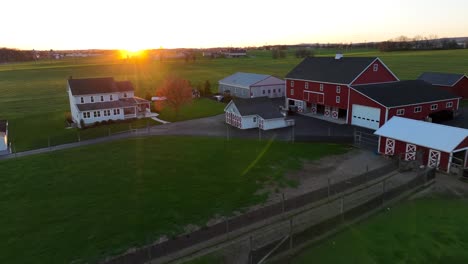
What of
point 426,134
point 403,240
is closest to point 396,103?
point 426,134

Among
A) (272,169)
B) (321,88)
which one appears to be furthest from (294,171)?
(321,88)

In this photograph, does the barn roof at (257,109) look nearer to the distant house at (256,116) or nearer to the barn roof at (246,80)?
the distant house at (256,116)

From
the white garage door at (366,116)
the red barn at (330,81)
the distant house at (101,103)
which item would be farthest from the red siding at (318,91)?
the distant house at (101,103)

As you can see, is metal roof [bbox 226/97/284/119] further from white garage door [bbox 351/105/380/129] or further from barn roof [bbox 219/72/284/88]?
barn roof [bbox 219/72/284/88]

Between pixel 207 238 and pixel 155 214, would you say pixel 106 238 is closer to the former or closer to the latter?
pixel 155 214

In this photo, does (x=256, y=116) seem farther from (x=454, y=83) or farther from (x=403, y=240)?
(x=454, y=83)

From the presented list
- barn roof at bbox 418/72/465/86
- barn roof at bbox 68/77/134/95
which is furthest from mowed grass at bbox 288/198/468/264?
barn roof at bbox 68/77/134/95
